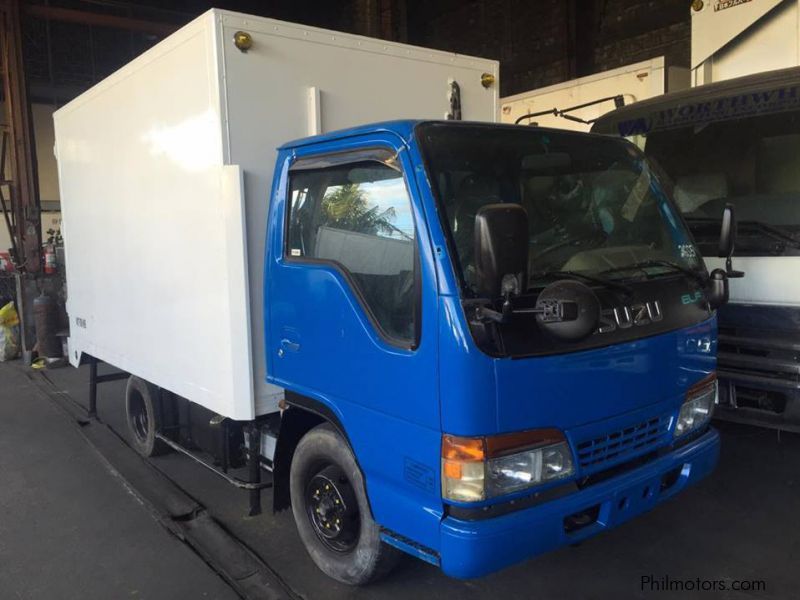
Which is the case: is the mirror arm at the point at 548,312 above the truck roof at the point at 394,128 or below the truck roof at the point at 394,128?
below

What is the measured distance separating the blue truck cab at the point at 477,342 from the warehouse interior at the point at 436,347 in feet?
0.05

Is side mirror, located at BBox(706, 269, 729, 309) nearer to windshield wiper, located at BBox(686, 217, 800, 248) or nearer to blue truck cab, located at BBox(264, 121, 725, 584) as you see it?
blue truck cab, located at BBox(264, 121, 725, 584)

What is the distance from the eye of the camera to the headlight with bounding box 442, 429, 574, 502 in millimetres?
2285

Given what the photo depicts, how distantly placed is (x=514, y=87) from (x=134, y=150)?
11701 mm

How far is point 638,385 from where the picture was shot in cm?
267

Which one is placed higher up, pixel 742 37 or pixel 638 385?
pixel 742 37

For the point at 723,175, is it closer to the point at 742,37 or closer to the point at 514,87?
the point at 742,37

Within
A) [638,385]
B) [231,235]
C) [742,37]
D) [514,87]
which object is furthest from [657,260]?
[514,87]

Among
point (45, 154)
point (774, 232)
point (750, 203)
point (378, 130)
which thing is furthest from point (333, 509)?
point (45, 154)

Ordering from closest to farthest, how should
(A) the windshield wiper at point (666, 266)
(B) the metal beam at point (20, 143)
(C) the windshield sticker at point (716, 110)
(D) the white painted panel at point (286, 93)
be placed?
(A) the windshield wiper at point (666, 266) → (D) the white painted panel at point (286, 93) → (C) the windshield sticker at point (716, 110) → (B) the metal beam at point (20, 143)

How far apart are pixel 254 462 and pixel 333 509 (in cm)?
80

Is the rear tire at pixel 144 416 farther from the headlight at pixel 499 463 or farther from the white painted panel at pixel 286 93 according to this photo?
the headlight at pixel 499 463

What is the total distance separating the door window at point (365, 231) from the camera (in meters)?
2.56

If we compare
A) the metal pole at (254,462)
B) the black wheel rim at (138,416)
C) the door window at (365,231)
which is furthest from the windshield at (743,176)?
A: the black wheel rim at (138,416)
